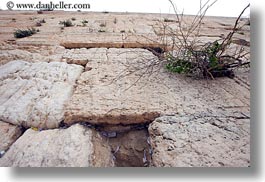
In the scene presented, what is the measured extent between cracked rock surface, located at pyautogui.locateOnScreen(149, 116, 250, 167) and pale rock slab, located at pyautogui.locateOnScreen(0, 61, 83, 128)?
65 cm

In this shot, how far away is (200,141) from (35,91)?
1.19 metres

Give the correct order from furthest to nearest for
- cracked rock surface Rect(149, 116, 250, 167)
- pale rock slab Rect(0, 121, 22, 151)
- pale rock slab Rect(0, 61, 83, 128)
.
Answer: pale rock slab Rect(0, 61, 83, 128) < pale rock slab Rect(0, 121, 22, 151) < cracked rock surface Rect(149, 116, 250, 167)

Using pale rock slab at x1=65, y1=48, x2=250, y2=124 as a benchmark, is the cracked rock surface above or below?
below

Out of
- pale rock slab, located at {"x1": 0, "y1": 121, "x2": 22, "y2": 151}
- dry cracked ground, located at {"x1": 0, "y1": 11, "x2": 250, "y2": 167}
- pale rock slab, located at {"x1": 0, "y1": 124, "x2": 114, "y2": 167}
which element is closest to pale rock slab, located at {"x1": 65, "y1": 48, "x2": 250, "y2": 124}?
dry cracked ground, located at {"x1": 0, "y1": 11, "x2": 250, "y2": 167}

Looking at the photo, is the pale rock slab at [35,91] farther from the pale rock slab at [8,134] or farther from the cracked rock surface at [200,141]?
the cracked rock surface at [200,141]

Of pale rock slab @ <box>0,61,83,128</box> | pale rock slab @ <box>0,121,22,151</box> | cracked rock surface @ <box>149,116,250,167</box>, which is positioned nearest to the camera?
cracked rock surface @ <box>149,116,250,167</box>

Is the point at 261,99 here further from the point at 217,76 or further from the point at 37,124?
the point at 37,124

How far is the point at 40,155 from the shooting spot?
1.44 metres

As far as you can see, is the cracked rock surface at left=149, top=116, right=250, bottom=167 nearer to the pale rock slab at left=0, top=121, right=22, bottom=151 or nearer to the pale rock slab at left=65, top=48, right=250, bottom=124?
the pale rock slab at left=65, top=48, right=250, bottom=124

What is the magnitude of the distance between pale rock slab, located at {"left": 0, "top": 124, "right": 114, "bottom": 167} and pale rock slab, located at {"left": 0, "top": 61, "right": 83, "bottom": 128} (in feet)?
0.34

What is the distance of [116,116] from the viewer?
1.63 m

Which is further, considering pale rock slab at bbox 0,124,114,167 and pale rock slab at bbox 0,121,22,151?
pale rock slab at bbox 0,121,22,151

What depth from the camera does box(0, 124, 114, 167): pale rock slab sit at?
1406 mm

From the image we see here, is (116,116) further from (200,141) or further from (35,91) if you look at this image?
(35,91)
